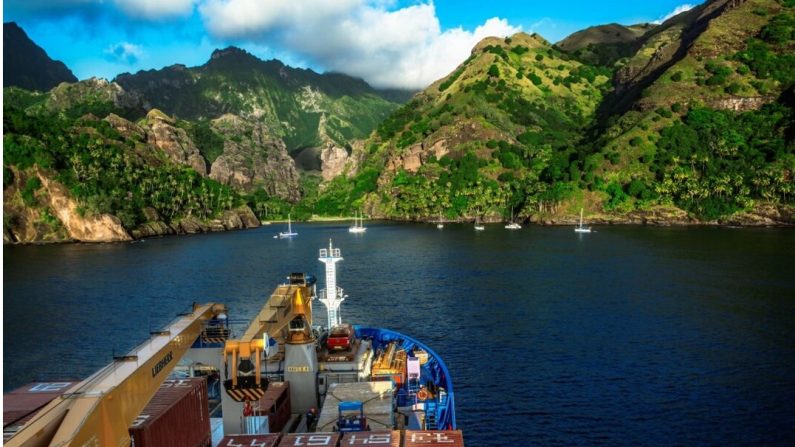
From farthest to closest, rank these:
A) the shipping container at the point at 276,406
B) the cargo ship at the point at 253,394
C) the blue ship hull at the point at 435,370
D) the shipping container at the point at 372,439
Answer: the blue ship hull at the point at 435,370 < the shipping container at the point at 276,406 < the shipping container at the point at 372,439 < the cargo ship at the point at 253,394

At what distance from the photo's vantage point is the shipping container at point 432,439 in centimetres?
2705

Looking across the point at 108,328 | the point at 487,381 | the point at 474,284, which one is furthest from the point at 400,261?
the point at 487,381

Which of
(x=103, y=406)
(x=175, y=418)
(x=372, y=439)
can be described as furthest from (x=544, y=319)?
(x=103, y=406)

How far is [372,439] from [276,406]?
11571mm

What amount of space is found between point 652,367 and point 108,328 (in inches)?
2861

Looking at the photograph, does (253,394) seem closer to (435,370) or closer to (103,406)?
(103,406)

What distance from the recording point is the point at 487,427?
47.5 meters

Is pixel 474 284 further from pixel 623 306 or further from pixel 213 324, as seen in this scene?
pixel 213 324

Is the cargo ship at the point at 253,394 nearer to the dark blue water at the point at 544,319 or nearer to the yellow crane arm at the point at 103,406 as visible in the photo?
the yellow crane arm at the point at 103,406

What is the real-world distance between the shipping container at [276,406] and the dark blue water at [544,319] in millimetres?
16876

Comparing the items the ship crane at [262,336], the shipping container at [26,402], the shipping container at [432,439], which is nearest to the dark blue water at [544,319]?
the ship crane at [262,336]

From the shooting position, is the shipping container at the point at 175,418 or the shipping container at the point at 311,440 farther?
the shipping container at the point at 311,440

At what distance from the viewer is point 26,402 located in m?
26.1

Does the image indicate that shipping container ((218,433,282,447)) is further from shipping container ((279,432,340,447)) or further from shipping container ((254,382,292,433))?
shipping container ((254,382,292,433))
